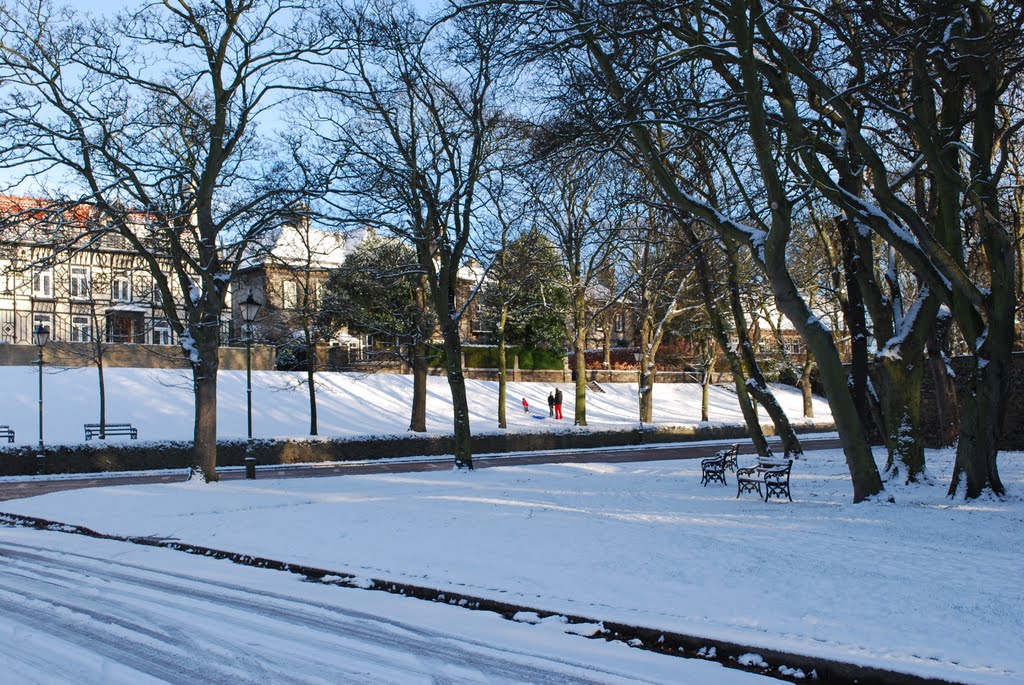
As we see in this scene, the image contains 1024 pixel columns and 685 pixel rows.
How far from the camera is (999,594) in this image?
8.26 m

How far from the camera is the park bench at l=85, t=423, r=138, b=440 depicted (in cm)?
3037

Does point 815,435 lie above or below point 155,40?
below

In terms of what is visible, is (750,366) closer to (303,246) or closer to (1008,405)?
(1008,405)

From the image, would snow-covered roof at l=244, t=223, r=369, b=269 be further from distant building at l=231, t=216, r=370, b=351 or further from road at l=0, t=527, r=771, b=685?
road at l=0, t=527, r=771, b=685

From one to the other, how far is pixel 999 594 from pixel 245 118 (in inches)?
690

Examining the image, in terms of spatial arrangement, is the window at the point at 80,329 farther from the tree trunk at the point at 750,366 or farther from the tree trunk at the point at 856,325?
the tree trunk at the point at 856,325

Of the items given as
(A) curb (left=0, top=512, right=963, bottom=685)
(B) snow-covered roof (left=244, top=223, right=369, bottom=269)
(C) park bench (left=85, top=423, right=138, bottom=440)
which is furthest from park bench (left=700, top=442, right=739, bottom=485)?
(C) park bench (left=85, top=423, right=138, bottom=440)

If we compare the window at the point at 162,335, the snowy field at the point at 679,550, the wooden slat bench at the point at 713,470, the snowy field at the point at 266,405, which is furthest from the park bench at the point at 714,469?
the window at the point at 162,335

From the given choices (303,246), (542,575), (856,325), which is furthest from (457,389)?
(303,246)

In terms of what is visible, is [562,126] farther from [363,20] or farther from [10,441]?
[10,441]

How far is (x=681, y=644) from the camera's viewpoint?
747 cm

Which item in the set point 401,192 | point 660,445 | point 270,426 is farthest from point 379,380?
point 401,192

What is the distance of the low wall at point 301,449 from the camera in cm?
2648

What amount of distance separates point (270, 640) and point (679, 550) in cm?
534
